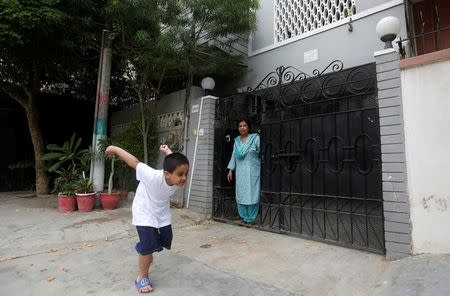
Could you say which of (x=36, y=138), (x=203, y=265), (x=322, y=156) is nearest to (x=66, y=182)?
(x=36, y=138)

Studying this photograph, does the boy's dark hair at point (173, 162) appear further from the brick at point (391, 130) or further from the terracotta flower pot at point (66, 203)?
the terracotta flower pot at point (66, 203)

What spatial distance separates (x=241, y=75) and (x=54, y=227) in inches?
180

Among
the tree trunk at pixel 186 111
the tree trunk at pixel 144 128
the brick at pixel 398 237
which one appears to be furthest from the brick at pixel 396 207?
the tree trunk at pixel 144 128

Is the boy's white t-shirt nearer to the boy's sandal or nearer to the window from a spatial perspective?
the boy's sandal

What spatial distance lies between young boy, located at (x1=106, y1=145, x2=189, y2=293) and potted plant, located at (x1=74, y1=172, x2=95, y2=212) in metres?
3.69

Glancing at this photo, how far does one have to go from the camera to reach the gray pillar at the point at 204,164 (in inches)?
237

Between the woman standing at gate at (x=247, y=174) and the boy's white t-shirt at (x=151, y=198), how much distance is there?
2.32 meters

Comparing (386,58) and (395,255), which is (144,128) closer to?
(386,58)

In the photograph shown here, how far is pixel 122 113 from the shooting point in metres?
9.21

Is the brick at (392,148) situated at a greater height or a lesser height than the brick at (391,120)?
lesser

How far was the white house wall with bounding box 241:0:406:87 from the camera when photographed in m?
5.64

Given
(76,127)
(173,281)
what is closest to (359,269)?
(173,281)

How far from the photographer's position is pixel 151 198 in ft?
10.0

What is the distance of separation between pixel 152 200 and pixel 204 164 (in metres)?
3.08
